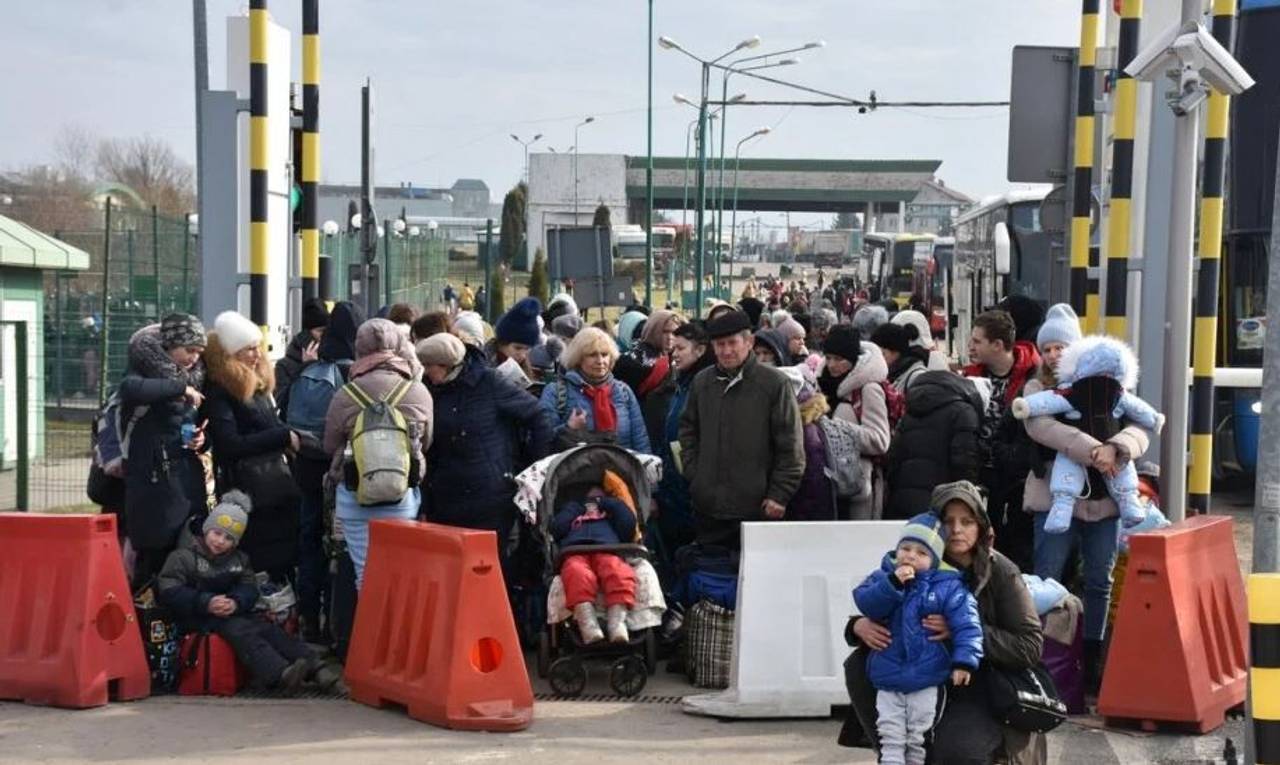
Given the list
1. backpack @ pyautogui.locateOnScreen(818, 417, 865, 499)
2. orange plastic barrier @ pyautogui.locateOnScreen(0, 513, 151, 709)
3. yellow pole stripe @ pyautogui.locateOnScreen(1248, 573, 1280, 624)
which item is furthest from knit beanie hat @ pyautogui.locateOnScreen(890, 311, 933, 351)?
yellow pole stripe @ pyautogui.locateOnScreen(1248, 573, 1280, 624)

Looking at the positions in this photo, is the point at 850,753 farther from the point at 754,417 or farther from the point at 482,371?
the point at 482,371

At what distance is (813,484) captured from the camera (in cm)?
959

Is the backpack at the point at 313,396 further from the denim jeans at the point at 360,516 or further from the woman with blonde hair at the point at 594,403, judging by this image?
the woman with blonde hair at the point at 594,403

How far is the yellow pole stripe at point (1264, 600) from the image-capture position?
5059 millimetres

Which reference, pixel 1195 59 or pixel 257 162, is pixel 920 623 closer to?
pixel 1195 59

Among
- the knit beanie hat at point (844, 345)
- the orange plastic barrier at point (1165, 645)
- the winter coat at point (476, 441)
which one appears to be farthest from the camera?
the knit beanie hat at point (844, 345)

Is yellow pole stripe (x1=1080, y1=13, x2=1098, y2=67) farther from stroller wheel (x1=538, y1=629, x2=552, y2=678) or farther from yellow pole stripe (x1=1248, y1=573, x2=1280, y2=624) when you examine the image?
yellow pole stripe (x1=1248, y1=573, x2=1280, y2=624)

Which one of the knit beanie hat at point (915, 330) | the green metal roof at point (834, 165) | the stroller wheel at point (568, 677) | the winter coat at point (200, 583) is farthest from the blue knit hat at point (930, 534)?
the green metal roof at point (834, 165)

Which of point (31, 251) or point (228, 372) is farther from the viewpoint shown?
point (31, 251)

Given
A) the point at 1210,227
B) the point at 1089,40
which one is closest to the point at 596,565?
the point at 1210,227

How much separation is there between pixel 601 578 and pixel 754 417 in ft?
3.82

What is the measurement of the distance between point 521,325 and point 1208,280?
4.25 m

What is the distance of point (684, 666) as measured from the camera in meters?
9.38

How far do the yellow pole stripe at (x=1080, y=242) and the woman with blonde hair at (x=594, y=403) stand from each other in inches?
151
